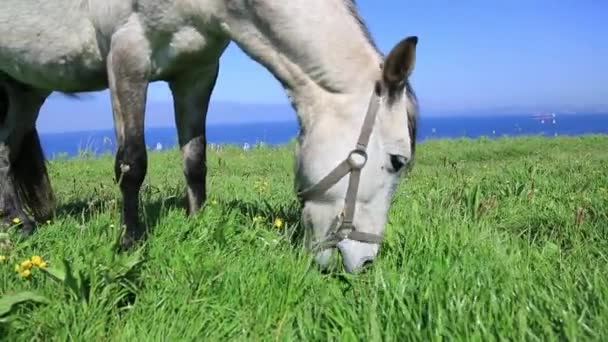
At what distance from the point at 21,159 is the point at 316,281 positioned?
10.2 feet

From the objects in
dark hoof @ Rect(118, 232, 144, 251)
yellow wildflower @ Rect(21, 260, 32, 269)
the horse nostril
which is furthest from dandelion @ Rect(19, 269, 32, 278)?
the horse nostril

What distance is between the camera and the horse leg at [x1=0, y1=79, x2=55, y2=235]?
484 cm

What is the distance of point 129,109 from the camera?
12.8 ft

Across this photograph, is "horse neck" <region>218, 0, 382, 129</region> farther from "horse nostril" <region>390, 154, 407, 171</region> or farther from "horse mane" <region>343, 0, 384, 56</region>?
"horse nostril" <region>390, 154, 407, 171</region>

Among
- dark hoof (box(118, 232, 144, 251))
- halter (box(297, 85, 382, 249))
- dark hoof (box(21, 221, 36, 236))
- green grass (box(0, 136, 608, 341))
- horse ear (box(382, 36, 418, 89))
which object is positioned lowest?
dark hoof (box(21, 221, 36, 236))

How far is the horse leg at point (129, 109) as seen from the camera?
3.83 m

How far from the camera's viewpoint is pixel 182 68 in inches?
162

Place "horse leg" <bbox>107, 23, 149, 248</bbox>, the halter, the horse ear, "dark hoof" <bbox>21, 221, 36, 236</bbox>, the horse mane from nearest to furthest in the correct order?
the horse ear, the halter, the horse mane, "horse leg" <bbox>107, 23, 149, 248</bbox>, "dark hoof" <bbox>21, 221, 36, 236</bbox>

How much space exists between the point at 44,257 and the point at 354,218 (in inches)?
58.4

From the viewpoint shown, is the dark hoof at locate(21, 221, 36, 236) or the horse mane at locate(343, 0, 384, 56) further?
the dark hoof at locate(21, 221, 36, 236)

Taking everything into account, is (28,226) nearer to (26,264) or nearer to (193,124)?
(193,124)

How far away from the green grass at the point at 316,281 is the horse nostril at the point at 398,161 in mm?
369

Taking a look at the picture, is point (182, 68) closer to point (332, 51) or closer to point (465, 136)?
point (332, 51)

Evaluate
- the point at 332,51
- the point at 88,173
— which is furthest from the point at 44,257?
the point at 88,173
